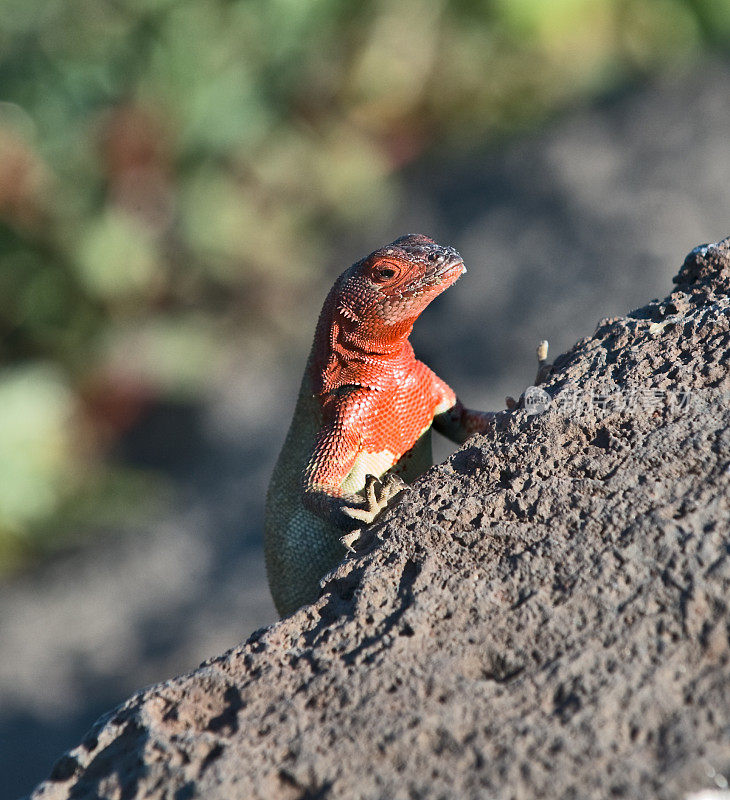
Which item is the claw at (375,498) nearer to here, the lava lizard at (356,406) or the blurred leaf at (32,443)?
the lava lizard at (356,406)

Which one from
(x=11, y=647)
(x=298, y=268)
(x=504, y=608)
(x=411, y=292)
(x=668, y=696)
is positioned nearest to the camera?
(x=668, y=696)

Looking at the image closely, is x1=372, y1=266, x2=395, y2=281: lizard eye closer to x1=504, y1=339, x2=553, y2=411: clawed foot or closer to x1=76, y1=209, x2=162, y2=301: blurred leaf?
x1=504, y1=339, x2=553, y2=411: clawed foot

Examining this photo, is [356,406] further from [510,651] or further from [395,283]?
[510,651]

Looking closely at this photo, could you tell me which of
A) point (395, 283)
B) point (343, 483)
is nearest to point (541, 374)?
point (395, 283)

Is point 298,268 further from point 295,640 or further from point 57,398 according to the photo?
point 295,640

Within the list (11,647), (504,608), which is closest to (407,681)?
(504,608)

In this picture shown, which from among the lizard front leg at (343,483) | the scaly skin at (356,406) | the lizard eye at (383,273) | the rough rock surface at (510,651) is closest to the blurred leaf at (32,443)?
the scaly skin at (356,406)

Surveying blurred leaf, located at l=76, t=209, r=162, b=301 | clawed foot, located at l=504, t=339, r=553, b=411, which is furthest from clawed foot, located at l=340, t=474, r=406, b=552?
blurred leaf, located at l=76, t=209, r=162, b=301
